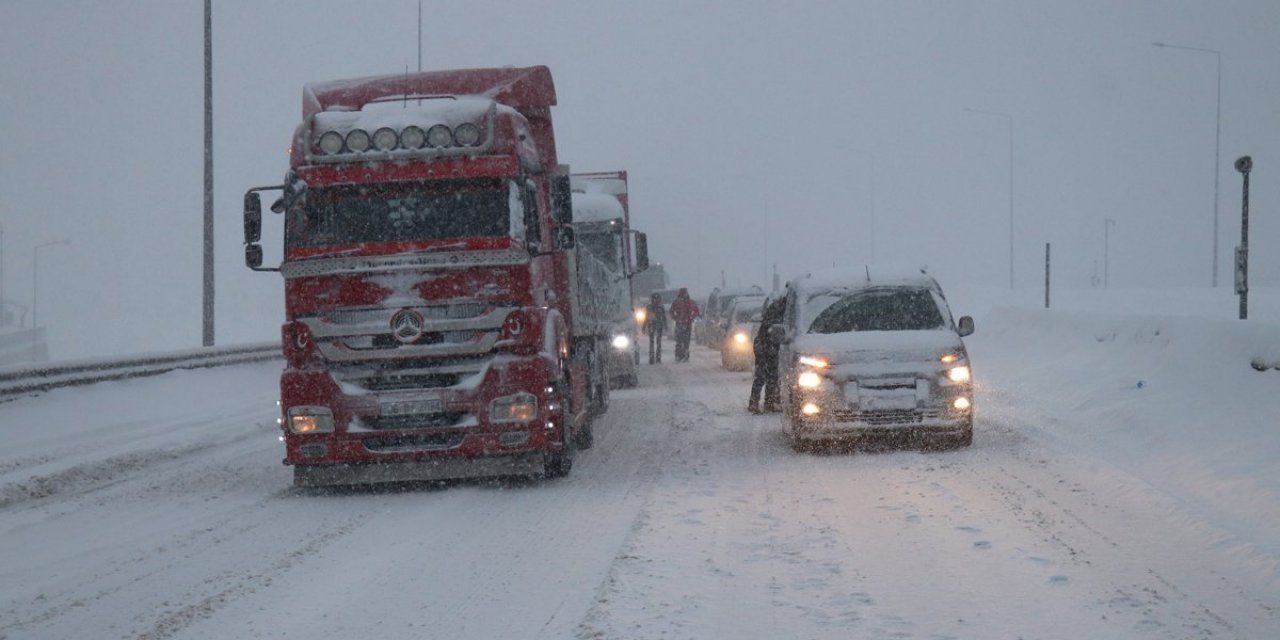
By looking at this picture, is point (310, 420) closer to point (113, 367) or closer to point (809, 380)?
point (809, 380)

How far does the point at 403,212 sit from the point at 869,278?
520 centimetres

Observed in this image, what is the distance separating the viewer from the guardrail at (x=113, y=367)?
15992 mm

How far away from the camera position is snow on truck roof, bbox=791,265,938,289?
1382 centimetres

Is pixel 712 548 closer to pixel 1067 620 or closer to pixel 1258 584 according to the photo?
pixel 1067 620

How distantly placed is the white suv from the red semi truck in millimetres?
2452

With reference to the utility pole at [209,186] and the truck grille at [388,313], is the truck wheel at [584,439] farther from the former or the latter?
the utility pole at [209,186]

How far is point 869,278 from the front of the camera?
14.0 meters

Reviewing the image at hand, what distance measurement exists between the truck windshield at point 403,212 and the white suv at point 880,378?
10.8 feet

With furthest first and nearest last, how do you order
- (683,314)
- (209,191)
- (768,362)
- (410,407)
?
(683,314) < (209,191) < (768,362) < (410,407)

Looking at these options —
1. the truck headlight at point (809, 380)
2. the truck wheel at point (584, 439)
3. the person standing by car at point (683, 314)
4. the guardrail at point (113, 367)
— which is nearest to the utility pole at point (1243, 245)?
the truck headlight at point (809, 380)

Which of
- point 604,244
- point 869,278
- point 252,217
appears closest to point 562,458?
point 252,217

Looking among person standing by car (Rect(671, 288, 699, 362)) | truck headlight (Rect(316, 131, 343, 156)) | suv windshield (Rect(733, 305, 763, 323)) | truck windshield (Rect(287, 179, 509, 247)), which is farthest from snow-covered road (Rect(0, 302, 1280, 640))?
person standing by car (Rect(671, 288, 699, 362))

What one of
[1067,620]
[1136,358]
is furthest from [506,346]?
[1136,358]

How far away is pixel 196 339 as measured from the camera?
68.8m
